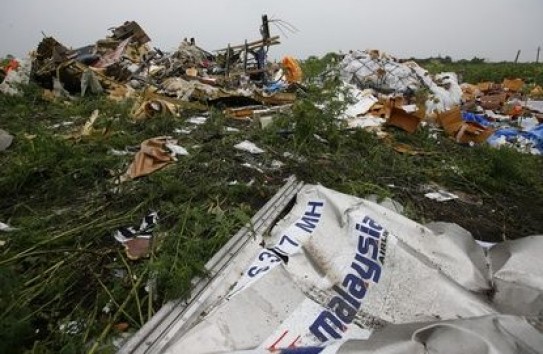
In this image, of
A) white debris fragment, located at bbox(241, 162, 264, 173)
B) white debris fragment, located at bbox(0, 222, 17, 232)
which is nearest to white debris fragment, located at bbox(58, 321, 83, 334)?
white debris fragment, located at bbox(0, 222, 17, 232)

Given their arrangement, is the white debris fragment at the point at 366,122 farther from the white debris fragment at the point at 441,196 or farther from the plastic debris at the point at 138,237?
the plastic debris at the point at 138,237

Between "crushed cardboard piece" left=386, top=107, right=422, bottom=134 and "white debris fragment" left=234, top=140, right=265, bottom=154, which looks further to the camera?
"crushed cardboard piece" left=386, top=107, right=422, bottom=134

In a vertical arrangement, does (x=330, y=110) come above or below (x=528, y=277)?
above

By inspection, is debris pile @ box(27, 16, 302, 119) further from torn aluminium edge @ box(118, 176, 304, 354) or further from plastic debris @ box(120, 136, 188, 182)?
torn aluminium edge @ box(118, 176, 304, 354)

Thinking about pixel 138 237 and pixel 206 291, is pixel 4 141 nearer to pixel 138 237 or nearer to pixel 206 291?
pixel 138 237

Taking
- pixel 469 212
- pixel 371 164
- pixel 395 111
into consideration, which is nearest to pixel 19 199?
pixel 371 164

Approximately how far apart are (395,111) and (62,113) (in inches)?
193

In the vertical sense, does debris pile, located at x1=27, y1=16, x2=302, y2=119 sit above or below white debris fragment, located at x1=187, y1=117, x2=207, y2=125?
above

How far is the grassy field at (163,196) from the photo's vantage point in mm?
1720

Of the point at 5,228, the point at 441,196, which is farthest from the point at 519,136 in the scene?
the point at 5,228

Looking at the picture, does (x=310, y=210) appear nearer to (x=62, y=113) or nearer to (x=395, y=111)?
(x=395, y=111)

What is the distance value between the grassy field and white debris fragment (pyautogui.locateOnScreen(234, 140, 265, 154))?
0.09m

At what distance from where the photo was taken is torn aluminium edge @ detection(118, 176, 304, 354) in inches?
56.4

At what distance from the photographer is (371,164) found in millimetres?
3674
